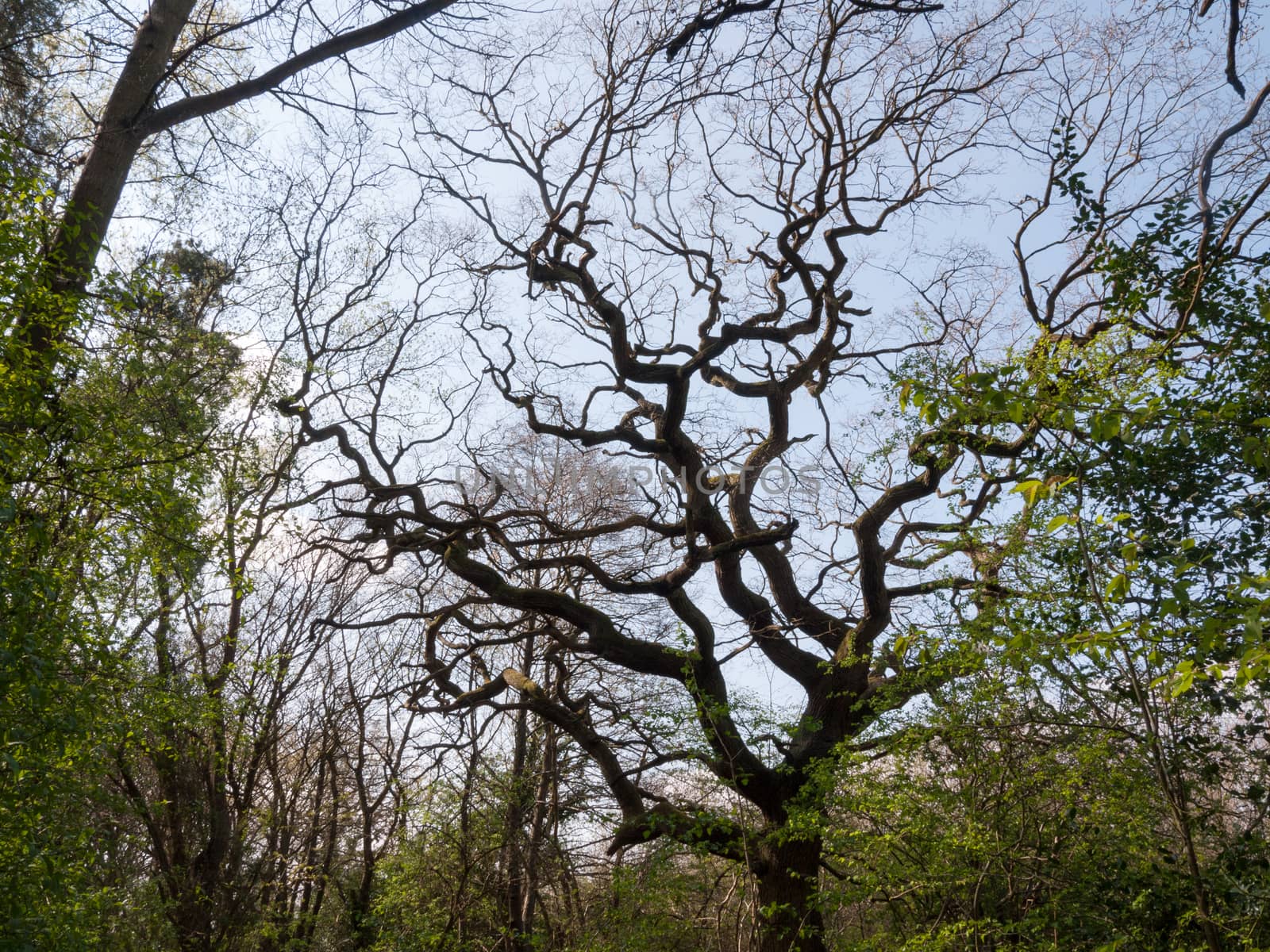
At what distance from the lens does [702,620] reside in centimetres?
744

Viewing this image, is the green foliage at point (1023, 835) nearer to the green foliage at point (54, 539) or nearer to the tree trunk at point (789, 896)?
the tree trunk at point (789, 896)

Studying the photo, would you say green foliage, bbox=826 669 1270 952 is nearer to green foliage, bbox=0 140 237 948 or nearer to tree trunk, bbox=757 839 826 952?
tree trunk, bbox=757 839 826 952

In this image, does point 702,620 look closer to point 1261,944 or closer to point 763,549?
point 763,549

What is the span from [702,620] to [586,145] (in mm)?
3999

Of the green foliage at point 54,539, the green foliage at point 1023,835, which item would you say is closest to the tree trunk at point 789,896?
the green foliage at point 1023,835

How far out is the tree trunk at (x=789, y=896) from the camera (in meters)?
6.43

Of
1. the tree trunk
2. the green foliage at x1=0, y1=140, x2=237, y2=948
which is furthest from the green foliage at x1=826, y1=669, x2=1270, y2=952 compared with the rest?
the green foliage at x1=0, y1=140, x2=237, y2=948

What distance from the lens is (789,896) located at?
22.5 feet

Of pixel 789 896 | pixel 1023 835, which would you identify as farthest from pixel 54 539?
pixel 789 896

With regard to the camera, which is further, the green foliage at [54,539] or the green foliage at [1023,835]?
the green foliage at [1023,835]

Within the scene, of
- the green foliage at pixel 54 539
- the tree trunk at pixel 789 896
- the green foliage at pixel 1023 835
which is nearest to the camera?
the green foliage at pixel 54 539

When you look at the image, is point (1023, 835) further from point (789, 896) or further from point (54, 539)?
point (54, 539)

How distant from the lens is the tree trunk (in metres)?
6.43

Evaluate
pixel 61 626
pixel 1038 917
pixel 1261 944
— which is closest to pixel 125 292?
pixel 61 626
